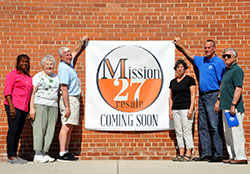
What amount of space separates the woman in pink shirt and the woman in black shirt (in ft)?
8.57

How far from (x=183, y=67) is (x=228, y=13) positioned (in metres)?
1.44

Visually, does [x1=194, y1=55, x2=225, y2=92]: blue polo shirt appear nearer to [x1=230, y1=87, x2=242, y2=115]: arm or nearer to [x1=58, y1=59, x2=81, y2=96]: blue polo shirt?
[x1=230, y1=87, x2=242, y2=115]: arm

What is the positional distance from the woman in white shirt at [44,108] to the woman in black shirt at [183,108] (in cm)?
214

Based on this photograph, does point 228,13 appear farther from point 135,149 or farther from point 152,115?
point 135,149

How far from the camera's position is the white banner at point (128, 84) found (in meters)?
6.52

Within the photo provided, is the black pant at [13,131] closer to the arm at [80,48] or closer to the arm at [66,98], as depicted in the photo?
the arm at [66,98]

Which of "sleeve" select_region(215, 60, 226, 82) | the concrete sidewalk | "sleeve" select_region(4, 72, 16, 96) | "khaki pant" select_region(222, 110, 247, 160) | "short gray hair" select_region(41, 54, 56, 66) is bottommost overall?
the concrete sidewalk

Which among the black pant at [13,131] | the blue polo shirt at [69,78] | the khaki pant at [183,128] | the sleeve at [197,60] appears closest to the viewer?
the black pant at [13,131]

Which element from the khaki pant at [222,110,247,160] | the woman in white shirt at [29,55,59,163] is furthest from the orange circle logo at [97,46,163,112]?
the khaki pant at [222,110,247,160]

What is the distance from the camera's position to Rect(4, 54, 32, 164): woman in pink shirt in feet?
19.3

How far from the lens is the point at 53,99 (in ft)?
20.0

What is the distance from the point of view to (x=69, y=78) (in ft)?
20.2

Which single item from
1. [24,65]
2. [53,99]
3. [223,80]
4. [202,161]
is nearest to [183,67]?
[223,80]

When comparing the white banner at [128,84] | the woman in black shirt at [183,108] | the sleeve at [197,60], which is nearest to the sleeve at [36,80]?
the white banner at [128,84]
